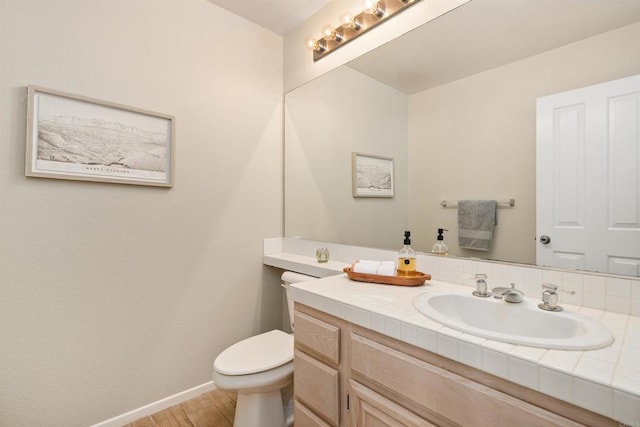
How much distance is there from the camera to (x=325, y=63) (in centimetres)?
199

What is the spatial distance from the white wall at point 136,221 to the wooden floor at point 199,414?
0.11 meters

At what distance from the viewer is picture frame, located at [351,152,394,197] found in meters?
1.64

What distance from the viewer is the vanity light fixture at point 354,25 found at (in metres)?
1.58

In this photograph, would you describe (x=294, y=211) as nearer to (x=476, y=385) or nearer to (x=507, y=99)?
(x=507, y=99)

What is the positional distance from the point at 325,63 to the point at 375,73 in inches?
17.8

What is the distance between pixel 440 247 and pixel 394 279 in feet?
0.97

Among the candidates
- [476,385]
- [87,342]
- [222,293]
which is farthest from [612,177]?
[87,342]

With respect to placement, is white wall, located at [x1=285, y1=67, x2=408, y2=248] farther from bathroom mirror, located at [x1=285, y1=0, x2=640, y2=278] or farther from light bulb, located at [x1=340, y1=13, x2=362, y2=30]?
light bulb, located at [x1=340, y1=13, x2=362, y2=30]

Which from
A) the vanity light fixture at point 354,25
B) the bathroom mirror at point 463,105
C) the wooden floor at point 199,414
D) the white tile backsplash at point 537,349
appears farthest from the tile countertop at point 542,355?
the vanity light fixture at point 354,25

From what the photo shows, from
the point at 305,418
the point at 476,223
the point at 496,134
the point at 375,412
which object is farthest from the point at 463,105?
the point at 305,418

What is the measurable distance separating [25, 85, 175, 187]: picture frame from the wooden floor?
51.2 inches

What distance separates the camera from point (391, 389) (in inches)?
35.4

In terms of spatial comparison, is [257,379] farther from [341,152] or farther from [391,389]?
[341,152]

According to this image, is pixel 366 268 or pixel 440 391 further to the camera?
pixel 366 268
